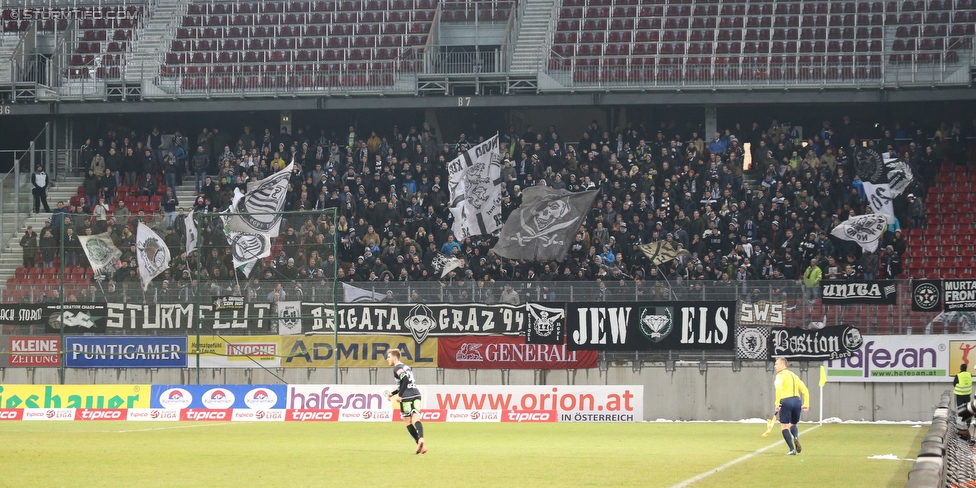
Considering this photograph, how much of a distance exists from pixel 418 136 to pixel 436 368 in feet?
36.4

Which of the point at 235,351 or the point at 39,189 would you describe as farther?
the point at 39,189

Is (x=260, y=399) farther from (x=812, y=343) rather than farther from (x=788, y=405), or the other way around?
(x=812, y=343)

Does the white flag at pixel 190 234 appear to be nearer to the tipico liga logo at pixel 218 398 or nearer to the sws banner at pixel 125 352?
the sws banner at pixel 125 352

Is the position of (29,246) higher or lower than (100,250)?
higher

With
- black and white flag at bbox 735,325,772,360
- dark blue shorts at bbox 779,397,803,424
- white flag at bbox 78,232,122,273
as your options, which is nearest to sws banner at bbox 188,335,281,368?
white flag at bbox 78,232,122,273

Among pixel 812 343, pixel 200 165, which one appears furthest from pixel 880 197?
pixel 200 165

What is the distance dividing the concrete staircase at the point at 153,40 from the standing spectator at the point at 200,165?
12.3 feet

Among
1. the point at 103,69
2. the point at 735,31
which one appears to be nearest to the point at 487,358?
the point at 735,31

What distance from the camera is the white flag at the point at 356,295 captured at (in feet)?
106

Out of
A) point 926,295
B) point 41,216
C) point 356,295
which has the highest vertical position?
point 41,216

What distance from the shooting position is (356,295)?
32312 mm

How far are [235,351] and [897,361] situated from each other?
54.4 ft

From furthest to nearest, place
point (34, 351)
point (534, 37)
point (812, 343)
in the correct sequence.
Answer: point (534, 37) < point (34, 351) < point (812, 343)

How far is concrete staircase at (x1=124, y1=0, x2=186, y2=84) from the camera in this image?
143ft
